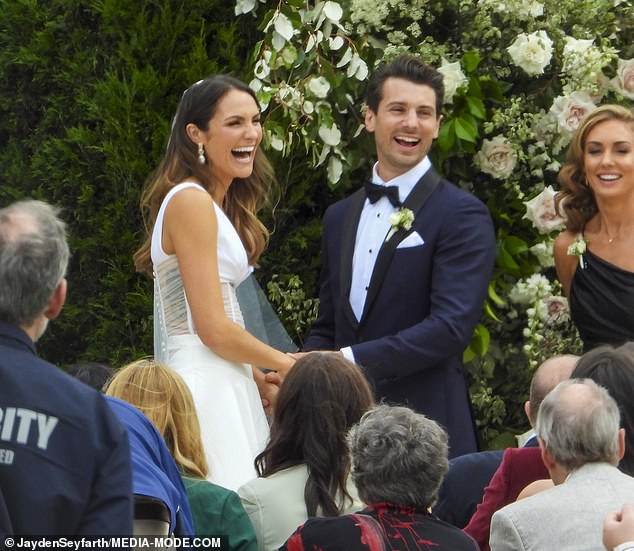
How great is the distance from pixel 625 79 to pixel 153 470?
11.0 feet

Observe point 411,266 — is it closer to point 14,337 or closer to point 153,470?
point 153,470

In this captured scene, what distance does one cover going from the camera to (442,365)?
17.8 feet

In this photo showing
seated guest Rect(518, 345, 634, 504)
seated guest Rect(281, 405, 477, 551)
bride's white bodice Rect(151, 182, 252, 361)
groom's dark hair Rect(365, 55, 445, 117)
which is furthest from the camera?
groom's dark hair Rect(365, 55, 445, 117)

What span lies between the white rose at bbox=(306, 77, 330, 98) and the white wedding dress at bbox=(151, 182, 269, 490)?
957mm

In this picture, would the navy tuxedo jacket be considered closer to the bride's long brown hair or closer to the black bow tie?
the black bow tie

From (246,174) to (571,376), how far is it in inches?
72.3

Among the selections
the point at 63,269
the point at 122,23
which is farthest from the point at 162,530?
the point at 122,23

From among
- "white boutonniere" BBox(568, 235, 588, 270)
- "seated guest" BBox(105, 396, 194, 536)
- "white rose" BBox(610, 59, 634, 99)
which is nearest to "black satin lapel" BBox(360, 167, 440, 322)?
"white boutonniere" BBox(568, 235, 588, 270)

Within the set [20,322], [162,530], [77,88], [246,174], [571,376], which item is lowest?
[162,530]

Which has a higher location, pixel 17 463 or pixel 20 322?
pixel 20 322

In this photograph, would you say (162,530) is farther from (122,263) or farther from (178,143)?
(122,263)

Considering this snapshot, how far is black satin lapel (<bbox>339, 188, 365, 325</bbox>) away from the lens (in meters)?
5.51

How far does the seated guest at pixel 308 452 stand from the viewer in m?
3.86

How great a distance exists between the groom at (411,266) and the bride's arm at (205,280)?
1.38 ft
